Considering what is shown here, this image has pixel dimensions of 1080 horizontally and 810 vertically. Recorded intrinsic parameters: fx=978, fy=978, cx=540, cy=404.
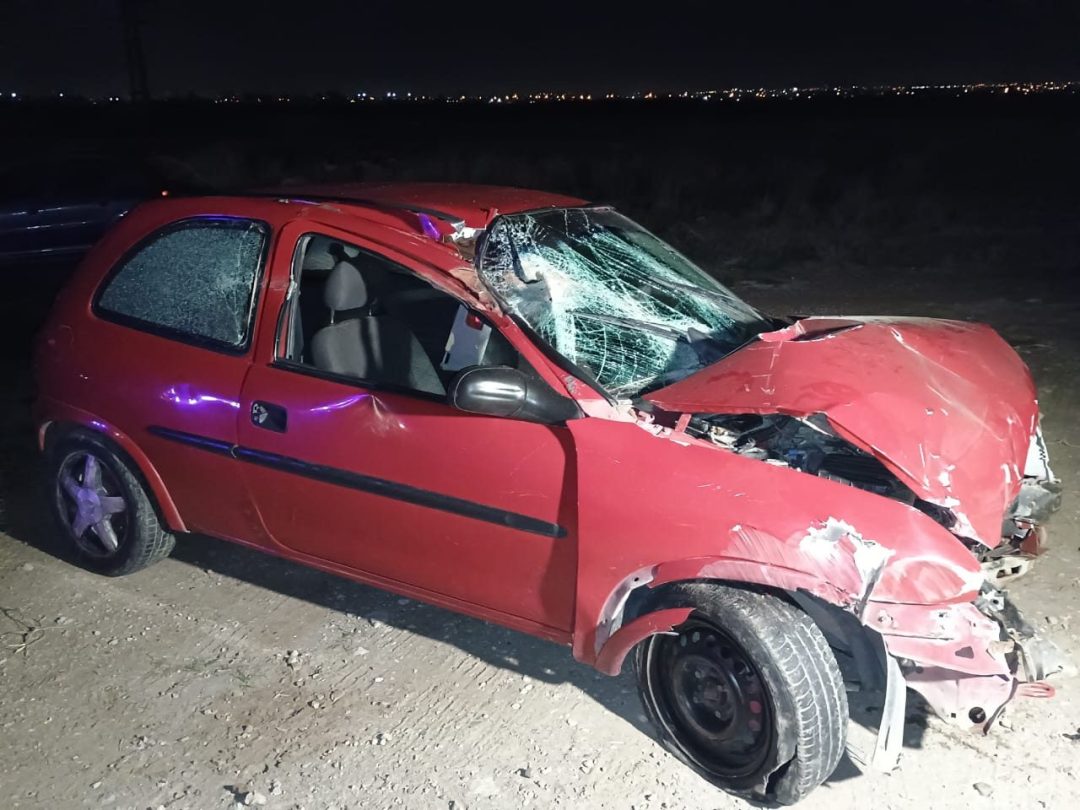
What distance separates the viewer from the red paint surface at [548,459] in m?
2.79

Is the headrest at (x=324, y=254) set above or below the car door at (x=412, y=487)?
above

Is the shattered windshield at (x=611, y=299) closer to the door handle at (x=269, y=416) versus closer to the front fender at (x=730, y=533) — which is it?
the front fender at (x=730, y=533)

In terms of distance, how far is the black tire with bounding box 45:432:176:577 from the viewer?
4289 mm

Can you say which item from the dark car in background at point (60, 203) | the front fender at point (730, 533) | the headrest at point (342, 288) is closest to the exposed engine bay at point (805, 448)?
the front fender at point (730, 533)

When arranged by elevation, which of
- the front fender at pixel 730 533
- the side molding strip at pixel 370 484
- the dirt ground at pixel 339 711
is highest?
the front fender at pixel 730 533

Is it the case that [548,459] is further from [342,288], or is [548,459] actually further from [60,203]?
[60,203]

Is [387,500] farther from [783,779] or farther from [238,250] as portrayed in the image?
[783,779]

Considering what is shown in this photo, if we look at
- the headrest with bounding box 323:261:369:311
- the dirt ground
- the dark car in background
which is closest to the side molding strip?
the headrest with bounding box 323:261:369:311

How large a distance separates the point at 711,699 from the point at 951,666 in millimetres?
720

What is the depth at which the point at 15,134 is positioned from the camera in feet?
116

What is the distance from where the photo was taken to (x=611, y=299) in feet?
12.3

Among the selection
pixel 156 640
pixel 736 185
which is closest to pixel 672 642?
pixel 156 640

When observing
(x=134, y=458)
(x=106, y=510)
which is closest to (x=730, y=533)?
(x=134, y=458)

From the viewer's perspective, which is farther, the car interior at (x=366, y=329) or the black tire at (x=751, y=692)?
the car interior at (x=366, y=329)
